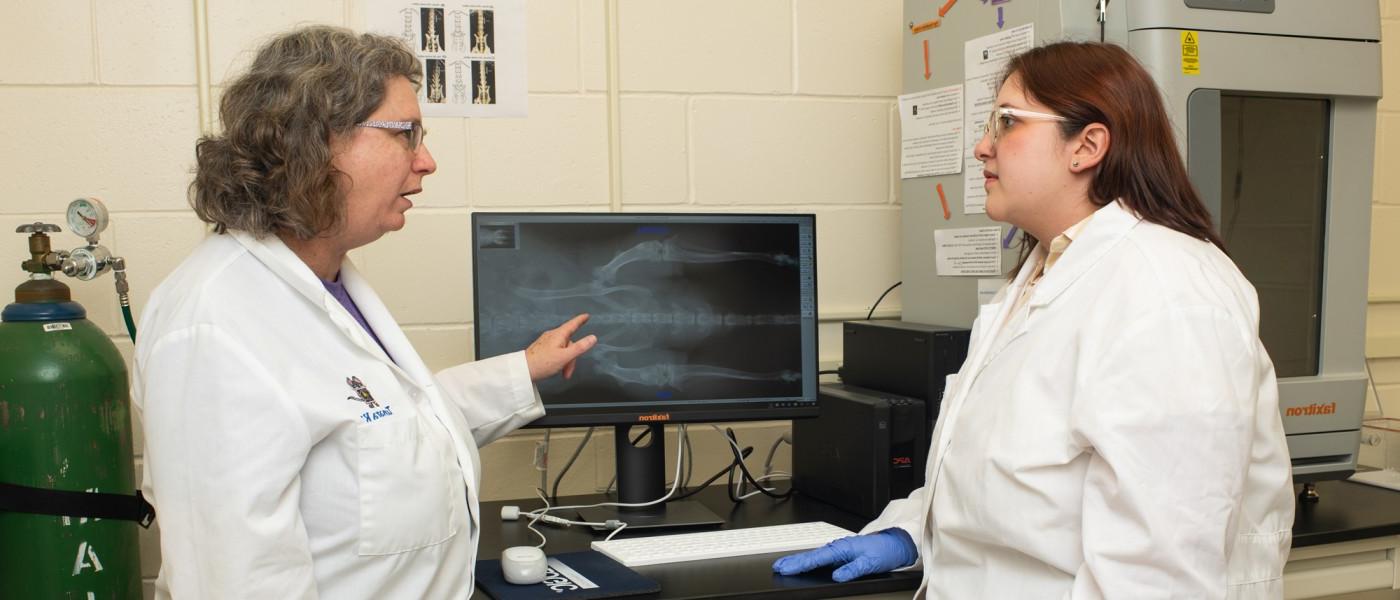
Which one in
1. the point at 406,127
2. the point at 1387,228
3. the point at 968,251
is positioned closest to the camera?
the point at 406,127

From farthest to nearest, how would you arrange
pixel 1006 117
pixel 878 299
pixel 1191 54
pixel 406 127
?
pixel 878 299 < pixel 1191 54 < pixel 1006 117 < pixel 406 127

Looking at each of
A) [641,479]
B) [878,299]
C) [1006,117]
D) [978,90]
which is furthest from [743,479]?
[1006,117]

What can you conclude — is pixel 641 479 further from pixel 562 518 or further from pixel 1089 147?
pixel 1089 147

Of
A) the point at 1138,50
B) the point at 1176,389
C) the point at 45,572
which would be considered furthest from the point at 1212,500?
the point at 45,572

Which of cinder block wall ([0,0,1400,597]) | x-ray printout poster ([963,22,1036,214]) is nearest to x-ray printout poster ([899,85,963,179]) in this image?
x-ray printout poster ([963,22,1036,214])

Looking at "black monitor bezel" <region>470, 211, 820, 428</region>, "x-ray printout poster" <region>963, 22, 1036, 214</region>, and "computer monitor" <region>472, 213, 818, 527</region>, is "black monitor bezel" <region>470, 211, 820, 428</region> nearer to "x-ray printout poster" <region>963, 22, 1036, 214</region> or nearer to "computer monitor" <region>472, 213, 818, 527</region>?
"computer monitor" <region>472, 213, 818, 527</region>

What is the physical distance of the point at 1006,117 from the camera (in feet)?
5.14

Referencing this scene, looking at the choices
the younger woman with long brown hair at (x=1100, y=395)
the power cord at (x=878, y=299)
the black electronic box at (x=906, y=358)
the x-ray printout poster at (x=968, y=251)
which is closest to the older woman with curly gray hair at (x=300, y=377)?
the younger woman with long brown hair at (x=1100, y=395)

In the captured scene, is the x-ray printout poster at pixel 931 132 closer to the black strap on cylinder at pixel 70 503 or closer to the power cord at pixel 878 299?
the power cord at pixel 878 299

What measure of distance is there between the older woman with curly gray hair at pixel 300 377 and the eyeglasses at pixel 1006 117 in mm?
788

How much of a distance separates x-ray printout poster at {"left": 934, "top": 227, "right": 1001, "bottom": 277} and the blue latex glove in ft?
2.08

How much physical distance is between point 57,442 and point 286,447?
79 cm

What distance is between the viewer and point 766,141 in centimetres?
246

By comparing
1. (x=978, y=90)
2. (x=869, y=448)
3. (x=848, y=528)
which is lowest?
(x=848, y=528)
